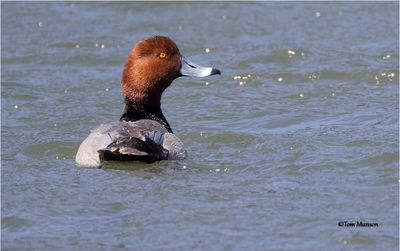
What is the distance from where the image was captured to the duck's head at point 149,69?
8.70 meters

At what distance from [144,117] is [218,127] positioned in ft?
3.60

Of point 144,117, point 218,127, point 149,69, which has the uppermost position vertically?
point 149,69

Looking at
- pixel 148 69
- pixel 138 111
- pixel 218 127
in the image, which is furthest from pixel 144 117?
pixel 218 127

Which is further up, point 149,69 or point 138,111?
point 149,69

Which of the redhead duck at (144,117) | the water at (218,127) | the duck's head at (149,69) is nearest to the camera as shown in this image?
the water at (218,127)

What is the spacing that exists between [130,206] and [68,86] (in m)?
4.53

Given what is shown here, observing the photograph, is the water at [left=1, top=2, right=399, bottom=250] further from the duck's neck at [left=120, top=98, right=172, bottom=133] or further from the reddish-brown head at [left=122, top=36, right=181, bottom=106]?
the reddish-brown head at [left=122, top=36, right=181, bottom=106]

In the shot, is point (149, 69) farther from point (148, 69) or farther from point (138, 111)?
point (138, 111)

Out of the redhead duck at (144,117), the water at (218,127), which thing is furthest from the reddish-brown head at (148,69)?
the water at (218,127)

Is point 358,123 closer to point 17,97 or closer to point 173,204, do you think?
point 173,204

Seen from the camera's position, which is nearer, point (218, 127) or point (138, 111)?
point (138, 111)

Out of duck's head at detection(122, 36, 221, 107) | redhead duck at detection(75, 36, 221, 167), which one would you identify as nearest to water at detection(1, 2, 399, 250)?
redhead duck at detection(75, 36, 221, 167)

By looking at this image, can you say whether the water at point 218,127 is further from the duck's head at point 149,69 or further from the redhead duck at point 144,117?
the duck's head at point 149,69

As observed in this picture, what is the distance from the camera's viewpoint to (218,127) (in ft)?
31.7
